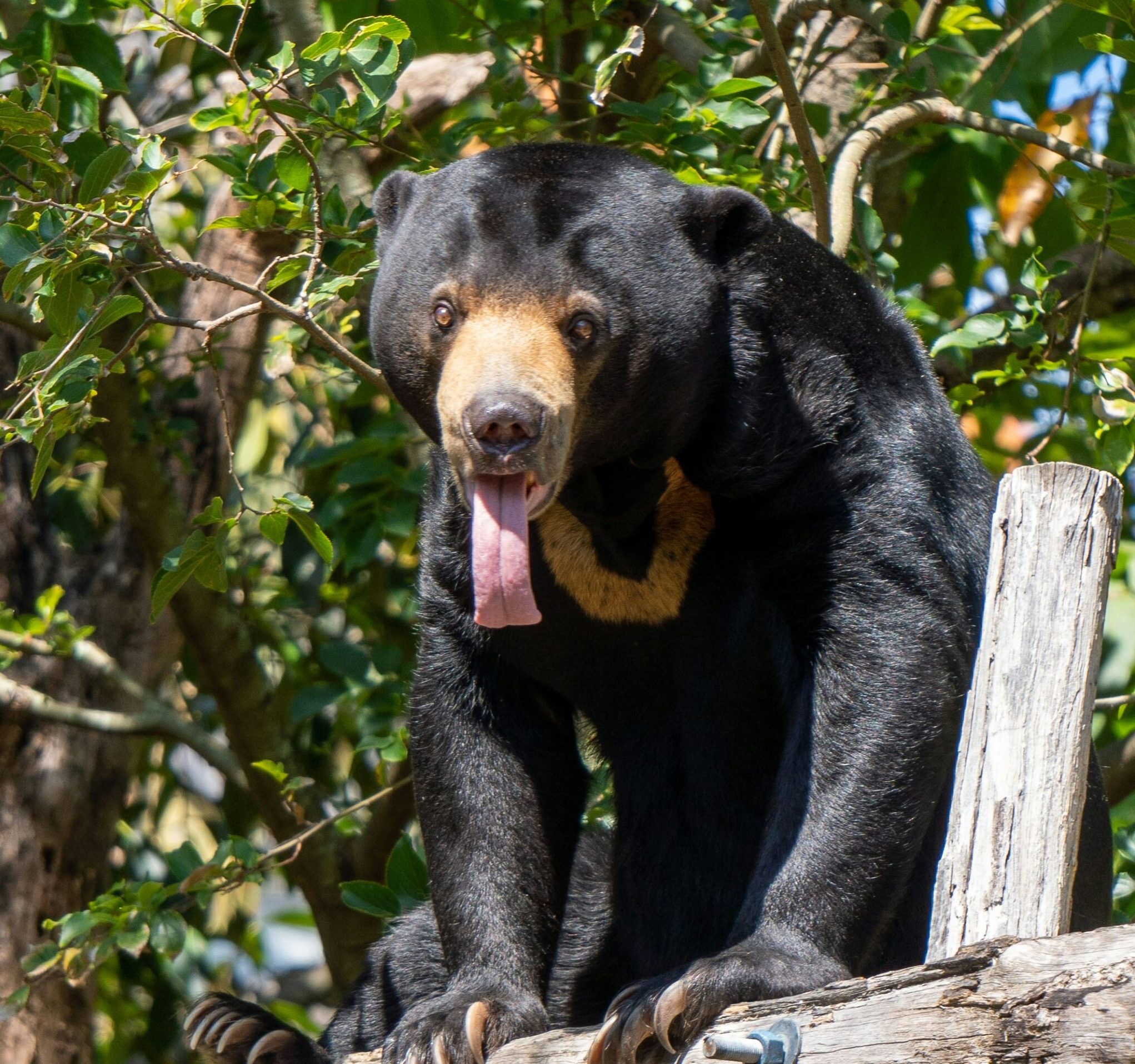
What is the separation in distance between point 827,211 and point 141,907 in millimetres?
2590

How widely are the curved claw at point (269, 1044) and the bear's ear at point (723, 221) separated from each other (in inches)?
84.7

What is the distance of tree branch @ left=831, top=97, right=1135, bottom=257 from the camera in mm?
4648

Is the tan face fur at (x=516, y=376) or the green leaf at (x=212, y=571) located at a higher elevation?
the tan face fur at (x=516, y=376)

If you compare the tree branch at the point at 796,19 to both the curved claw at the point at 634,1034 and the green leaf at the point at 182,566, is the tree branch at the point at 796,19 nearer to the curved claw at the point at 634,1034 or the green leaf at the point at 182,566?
the green leaf at the point at 182,566

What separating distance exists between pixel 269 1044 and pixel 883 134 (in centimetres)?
291

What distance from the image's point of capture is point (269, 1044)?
4.21m

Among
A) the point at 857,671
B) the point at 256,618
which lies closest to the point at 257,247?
the point at 256,618

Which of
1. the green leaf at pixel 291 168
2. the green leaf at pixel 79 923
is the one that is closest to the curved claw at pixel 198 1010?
the green leaf at pixel 79 923

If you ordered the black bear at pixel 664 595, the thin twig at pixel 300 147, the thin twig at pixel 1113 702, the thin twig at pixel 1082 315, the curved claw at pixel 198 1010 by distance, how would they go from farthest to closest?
the curved claw at pixel 198 1010 → the thin twig at pixel 1113 702 → the thin twig at pixel 1082 315 → the thin twig at pixel 300 147 → the black bear at pixel 664 595

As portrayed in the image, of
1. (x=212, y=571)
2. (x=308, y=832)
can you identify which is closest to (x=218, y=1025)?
(x=308, y=832)

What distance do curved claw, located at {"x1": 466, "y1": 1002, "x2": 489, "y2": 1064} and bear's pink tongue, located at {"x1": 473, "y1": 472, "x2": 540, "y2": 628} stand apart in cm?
83

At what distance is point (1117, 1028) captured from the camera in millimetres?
2225

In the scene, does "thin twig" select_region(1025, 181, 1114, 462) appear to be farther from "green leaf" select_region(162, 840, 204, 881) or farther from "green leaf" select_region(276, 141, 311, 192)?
"green leaf" select_region(162, 840, 204, 881)

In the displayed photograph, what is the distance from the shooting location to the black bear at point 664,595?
3.35 meters
